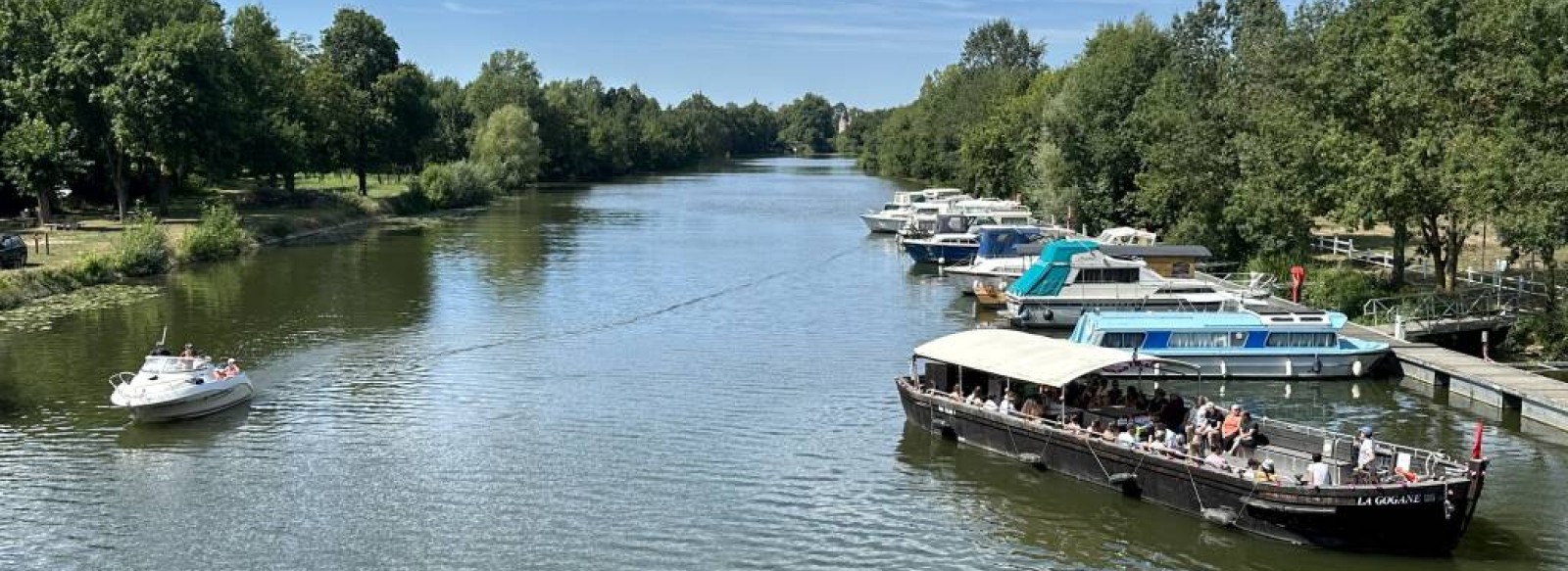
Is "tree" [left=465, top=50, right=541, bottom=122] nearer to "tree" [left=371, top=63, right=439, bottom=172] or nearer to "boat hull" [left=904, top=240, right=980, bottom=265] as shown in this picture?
"tree" [left=371, top=63, right=439, bottom=172]

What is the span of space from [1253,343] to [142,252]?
49991 millimetres

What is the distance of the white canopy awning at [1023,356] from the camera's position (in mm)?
30016

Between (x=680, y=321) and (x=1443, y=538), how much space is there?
31694mm

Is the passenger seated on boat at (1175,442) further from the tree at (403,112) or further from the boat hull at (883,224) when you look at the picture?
the tree at (403,112)

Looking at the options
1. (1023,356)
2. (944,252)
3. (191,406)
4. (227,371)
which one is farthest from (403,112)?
(1023,356)

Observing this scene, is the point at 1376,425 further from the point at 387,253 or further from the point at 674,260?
the point at 387,253

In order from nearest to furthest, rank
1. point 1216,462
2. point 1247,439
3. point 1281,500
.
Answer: point 1281,500
point 1216,462
point 1247,439

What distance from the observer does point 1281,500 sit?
25.0 m

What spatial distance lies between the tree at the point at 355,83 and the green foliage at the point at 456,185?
488 centimetres

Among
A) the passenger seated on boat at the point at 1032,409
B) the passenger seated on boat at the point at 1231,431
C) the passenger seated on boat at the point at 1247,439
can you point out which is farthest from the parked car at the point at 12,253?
the passenger seated on boat at the point at 1247,439

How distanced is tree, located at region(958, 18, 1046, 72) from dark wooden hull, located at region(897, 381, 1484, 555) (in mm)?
154158

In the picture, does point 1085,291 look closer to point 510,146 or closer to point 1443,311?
point 1443,311

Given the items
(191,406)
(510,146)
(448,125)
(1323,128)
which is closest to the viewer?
(191,406)

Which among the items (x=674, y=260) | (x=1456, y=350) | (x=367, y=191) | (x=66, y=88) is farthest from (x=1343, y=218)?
(x=367, y=191)
